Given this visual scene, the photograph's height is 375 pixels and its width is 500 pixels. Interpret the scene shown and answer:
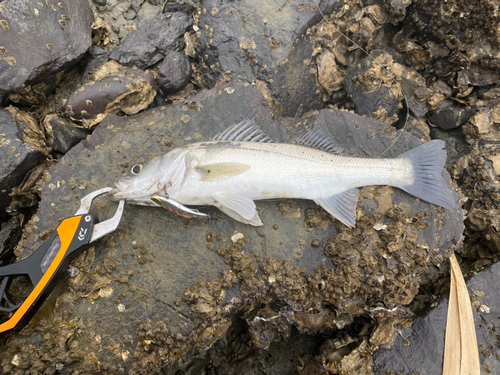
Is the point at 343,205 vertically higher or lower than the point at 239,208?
lower

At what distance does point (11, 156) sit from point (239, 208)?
9.45ft

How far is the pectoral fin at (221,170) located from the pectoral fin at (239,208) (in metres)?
0.21

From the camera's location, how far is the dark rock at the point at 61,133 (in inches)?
167

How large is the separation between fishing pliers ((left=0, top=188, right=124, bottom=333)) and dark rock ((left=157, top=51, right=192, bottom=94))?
2.37 metres

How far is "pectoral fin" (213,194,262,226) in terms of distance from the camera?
338 cm

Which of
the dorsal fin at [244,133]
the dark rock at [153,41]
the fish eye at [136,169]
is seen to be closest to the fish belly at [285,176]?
the dorsal fin at [244,133]

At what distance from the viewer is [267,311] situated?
11.9 ft

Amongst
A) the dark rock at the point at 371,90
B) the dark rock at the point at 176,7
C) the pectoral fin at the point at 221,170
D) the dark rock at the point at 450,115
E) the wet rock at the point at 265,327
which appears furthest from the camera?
the dark rock at the point at 176,7

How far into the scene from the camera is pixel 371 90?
4.64 meters

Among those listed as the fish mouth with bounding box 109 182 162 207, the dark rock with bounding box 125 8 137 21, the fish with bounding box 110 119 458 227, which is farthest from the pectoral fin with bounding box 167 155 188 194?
the dark rock with bounding box 125 8 137 21

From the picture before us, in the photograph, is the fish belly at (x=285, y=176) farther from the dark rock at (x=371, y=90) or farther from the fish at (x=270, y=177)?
the dark rock at (x=371, y=90)

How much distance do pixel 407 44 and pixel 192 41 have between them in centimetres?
352

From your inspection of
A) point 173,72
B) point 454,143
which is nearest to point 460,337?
point 454,143

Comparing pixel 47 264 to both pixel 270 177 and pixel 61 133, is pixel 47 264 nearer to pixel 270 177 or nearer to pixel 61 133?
pixel 61 133
